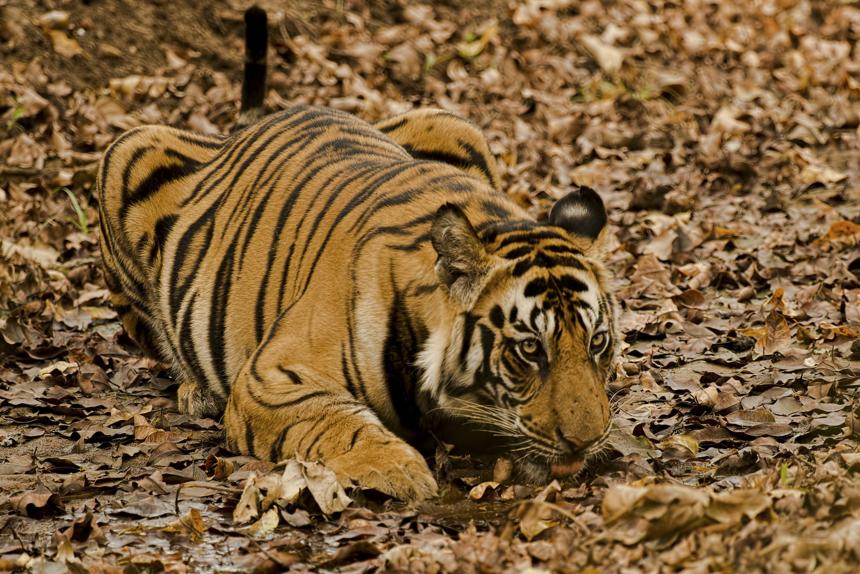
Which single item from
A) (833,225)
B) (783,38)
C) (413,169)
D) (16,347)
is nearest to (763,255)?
(833,225)

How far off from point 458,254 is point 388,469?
74 cm

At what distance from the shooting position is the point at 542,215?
754 cm

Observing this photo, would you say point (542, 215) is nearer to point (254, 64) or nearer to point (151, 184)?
point (254, 64)

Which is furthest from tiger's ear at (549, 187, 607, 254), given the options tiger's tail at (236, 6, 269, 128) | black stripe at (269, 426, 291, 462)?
tiger's tail at (236, 6, 269, 128)

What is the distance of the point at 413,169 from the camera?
462 centimetres

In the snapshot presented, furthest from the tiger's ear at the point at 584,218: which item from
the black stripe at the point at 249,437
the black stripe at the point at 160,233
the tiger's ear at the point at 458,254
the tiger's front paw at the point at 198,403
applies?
the black stripe at the point at 160,233

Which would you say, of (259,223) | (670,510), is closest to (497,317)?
(670,510)

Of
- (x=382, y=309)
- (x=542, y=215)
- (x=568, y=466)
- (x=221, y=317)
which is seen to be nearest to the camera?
(x=568, y=466)

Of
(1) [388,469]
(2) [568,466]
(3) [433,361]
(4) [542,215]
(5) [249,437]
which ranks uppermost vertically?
(3) [433,361]

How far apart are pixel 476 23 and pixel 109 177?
5.94m

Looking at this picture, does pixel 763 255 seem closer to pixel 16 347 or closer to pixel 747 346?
pixel 747 346

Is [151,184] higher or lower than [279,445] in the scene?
higher

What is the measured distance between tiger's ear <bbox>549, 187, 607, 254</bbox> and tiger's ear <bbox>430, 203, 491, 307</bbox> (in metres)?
0.42

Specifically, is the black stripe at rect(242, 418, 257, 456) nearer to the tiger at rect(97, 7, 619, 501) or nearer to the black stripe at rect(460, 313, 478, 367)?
the tiger at rect(97, 7, 619, 501)
